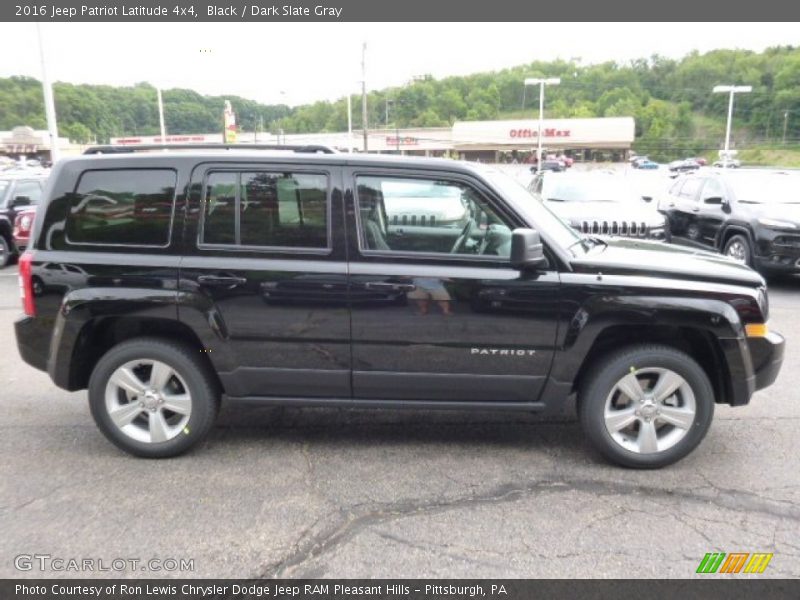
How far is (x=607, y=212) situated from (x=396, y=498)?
777 centimetres

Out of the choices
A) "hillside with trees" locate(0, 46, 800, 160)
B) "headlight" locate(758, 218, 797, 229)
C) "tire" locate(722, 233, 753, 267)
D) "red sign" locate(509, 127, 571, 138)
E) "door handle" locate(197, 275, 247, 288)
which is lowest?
"tire" locate(722, 233, 753, 267)

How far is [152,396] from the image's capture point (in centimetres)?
381

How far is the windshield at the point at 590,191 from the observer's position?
10672 millimetres

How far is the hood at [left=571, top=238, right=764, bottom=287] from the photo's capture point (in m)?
3.62

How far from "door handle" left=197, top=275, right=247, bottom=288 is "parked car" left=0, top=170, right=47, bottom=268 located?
31.3ft

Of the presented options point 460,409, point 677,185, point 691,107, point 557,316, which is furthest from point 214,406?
point 691,107

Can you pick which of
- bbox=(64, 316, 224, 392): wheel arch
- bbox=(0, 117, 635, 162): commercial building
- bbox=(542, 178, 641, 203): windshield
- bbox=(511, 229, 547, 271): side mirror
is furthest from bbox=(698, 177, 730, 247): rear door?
bbox=(0, 117, 635, 162): commercial building

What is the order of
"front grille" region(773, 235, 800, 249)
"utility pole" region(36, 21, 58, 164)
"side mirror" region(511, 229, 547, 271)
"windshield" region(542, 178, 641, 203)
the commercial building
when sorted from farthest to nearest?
the commercial building
"utility pole" region(36, 21, 58, 164)
"windshield" region(542, 178, 641, 203)
"front grille" region(773, 235, 800, 249)
"side mirror" region(511, 229, 547, 271)

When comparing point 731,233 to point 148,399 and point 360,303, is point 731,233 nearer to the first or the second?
point 360,303

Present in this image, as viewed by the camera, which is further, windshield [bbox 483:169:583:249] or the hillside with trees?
the hillside with trees

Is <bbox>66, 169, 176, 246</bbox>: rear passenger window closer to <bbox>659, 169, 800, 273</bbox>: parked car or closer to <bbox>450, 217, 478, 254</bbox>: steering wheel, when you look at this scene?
<bbox>450, 217, 478, 254</bbox>: steering wheel

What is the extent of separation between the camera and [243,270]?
363cm
